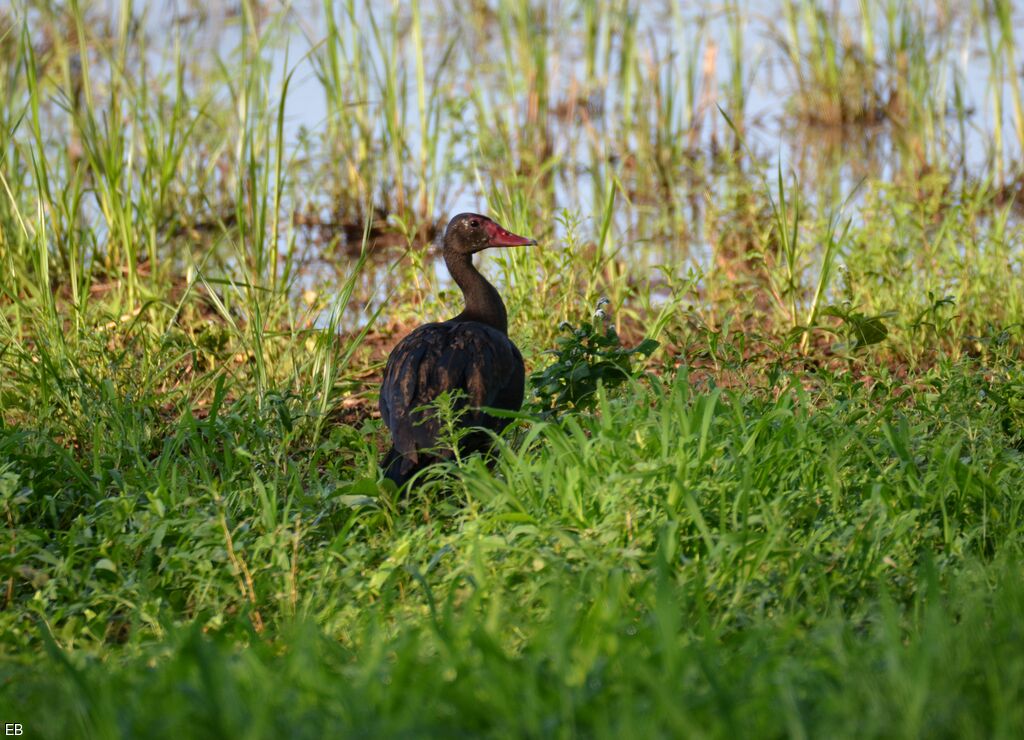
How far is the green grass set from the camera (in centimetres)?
206

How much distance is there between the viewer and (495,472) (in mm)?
3994

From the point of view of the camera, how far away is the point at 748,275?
6.89m

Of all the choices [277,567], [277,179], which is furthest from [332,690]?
[277,179]

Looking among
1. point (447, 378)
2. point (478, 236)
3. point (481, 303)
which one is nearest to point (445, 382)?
point (447, 378)

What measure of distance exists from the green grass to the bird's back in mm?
157

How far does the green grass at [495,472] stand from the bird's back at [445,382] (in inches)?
6.2

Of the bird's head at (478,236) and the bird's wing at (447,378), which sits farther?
the bird's head at (478,236)

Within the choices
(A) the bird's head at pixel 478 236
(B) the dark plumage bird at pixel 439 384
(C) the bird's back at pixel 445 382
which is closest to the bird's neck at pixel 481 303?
(A) the bird's head at pixel 478 236

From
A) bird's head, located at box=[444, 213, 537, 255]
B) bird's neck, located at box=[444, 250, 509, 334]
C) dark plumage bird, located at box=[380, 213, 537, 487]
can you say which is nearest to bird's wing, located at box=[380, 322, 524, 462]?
dark plumage bird, located at box=[380, 213, 537, 487]

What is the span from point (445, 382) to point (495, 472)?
35 centimetres

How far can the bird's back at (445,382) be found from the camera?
3812mm

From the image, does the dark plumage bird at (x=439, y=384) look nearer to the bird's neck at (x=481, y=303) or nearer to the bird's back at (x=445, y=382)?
the bird's back at (x=445, y=382)

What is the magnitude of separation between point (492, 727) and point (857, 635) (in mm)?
1025

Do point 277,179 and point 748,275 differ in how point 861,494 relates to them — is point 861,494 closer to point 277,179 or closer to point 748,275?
point 277,179
